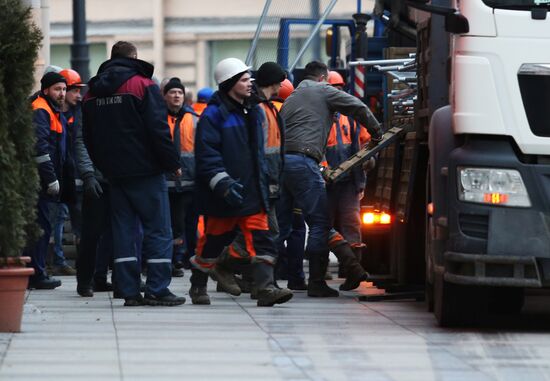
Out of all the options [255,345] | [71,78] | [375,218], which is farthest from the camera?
[71,78]

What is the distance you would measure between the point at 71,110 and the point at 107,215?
1.93m

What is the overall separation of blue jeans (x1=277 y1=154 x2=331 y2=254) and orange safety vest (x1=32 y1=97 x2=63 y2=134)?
1.92 metres

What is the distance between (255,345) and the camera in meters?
9.91

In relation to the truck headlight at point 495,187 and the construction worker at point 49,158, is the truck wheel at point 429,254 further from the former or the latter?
the construction worker at point 49,158

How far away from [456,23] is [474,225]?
1.26 meters

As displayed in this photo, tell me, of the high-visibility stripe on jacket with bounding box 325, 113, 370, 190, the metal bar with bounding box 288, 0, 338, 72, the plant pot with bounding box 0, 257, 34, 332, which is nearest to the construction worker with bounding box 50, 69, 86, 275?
the high-visibility stripe on jacket with bounding box 325, 113, 370, 190

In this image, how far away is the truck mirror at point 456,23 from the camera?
1063cm

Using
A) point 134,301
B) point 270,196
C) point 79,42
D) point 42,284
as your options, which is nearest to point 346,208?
point 270,196

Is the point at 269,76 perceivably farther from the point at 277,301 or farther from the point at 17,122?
the point at 17,122

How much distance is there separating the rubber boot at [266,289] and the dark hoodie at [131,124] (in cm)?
97

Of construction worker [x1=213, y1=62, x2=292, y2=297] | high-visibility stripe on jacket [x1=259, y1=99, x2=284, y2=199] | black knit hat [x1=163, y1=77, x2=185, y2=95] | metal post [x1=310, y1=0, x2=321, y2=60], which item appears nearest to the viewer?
construction worker [x1=213, y1=62, x2=292, y2=297]

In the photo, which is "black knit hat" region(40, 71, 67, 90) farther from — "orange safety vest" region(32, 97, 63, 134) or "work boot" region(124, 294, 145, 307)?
"work boot" region(124, 294, 145, 307)

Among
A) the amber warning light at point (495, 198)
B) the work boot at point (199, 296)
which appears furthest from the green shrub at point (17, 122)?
the amber warning light at point (495, 198)

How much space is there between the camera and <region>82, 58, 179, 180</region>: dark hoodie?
1234 centimetres
